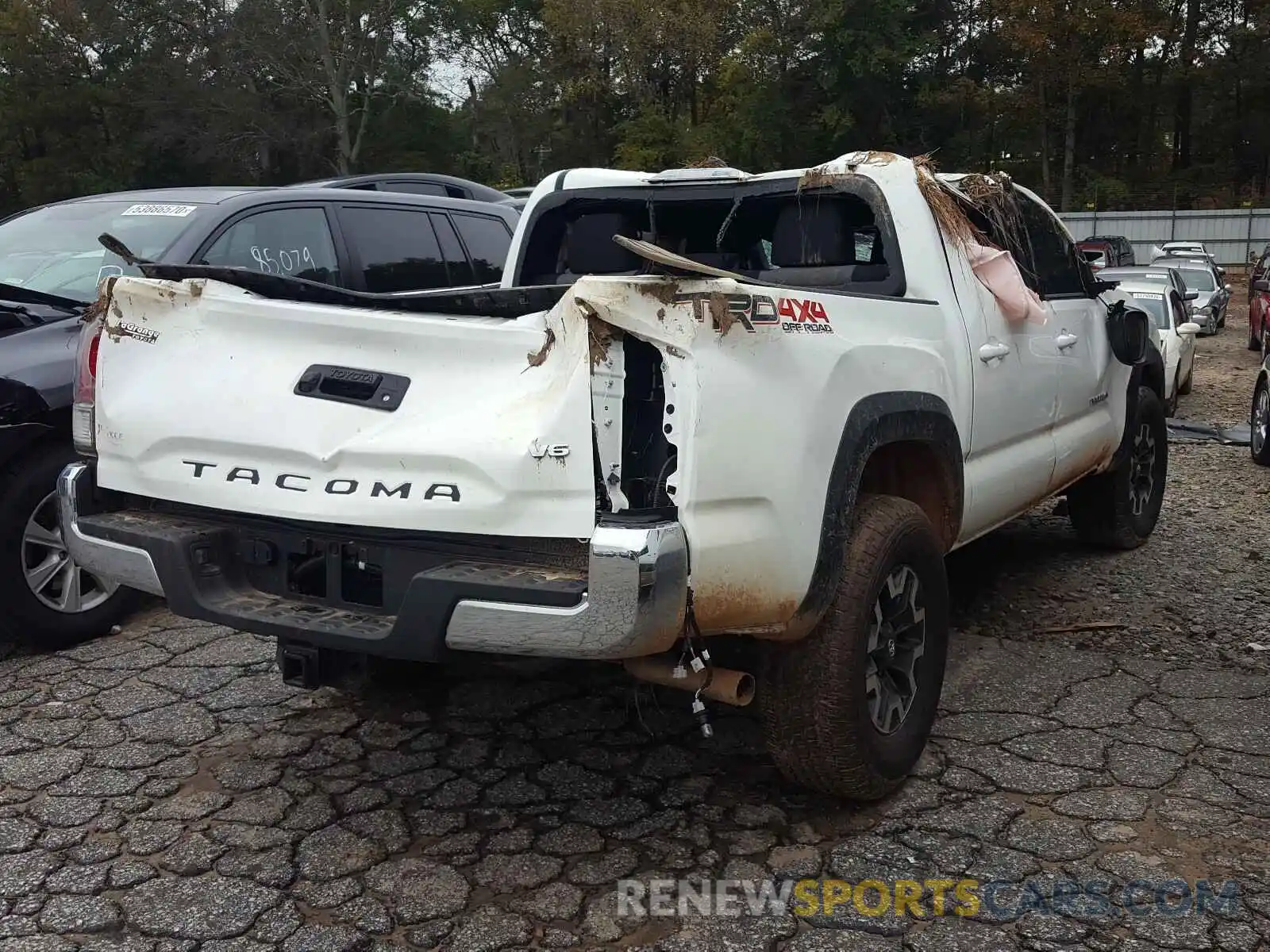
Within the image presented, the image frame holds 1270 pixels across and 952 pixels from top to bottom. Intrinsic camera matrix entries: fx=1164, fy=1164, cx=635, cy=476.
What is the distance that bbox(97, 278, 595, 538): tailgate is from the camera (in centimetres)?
275

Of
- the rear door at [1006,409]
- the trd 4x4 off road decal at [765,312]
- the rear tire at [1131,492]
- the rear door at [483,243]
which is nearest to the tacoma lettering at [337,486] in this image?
the trd 4x4 off road decal at [765,312]

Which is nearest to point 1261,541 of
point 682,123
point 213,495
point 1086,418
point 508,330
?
point 1086,418

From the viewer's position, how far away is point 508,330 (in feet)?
9.46

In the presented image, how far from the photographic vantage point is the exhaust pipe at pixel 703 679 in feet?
9.87

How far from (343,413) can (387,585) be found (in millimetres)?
454

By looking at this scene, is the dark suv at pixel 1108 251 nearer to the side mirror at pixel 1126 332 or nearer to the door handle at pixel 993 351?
the side mirror at pixel 1126 332

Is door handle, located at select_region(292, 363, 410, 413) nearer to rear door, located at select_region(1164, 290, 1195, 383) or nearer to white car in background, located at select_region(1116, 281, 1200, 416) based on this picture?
white car in background, located at select_region(1116, 281, 1200, 416)

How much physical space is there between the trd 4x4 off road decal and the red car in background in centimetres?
1154

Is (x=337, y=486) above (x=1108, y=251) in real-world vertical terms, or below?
below

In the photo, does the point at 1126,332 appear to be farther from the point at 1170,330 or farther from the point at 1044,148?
the point at 1044,148

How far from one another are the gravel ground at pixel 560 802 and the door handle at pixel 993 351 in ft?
4.10

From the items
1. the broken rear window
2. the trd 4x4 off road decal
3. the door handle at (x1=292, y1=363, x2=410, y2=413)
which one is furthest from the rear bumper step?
the broken rear window

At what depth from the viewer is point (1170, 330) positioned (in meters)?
11.4

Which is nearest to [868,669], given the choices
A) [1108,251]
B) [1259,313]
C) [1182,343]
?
[1182,343]
